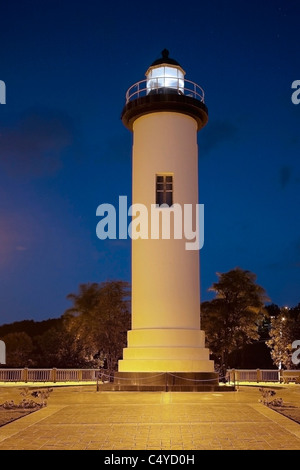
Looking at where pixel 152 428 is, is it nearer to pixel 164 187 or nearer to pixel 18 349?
pixel 164 187

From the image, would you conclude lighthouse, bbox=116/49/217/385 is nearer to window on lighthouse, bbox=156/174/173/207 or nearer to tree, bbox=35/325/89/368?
window on lighthouse, bbox=156/174/173/207

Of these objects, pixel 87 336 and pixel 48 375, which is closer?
pixel 48 375

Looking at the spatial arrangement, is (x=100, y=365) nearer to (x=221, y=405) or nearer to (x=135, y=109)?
(x=135, y=109)

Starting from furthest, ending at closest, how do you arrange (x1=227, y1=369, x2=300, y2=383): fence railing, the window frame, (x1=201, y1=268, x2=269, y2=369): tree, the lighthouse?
(x1=201, y1=268, x2=269, y2=369): tree < (x1=227, y1=369, x2=300, y2=383): fence railing < the window frame < the lighthouse

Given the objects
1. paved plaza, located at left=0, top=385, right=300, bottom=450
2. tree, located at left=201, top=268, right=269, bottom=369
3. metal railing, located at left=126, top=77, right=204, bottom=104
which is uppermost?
metal railing, located at left=126, top=77, right=204, bottom=104

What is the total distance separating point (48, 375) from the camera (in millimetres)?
28734

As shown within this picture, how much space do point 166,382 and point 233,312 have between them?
48.9 feet

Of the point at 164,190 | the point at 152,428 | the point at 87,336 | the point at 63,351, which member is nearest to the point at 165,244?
the point at 164,190

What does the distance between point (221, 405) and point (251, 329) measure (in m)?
19.6

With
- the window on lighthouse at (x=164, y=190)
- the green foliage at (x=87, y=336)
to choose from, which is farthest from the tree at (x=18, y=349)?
the window on lighthouse at (x=164, y=190)

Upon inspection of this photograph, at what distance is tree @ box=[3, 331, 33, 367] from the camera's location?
40.8m

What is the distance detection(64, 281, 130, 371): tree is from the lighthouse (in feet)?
47.8

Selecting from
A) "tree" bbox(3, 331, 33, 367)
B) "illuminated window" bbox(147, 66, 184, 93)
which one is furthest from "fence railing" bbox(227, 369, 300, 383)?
"tree" bbox(3, 331, 33, 367)
